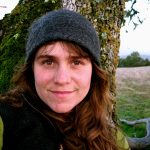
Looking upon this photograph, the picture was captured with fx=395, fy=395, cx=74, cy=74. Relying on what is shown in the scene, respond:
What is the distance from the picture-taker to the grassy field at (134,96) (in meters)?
9.43

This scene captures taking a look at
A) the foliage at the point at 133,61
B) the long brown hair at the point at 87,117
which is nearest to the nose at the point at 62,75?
the long brown hair at the point at 87,117

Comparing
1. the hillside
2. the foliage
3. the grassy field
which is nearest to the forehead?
the grassy field

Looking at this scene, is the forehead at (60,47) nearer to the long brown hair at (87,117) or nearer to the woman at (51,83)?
the woman at (51,83)

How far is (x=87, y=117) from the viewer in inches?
119

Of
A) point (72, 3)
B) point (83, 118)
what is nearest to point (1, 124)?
point (83, 118)

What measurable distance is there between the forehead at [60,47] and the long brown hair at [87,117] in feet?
0.61

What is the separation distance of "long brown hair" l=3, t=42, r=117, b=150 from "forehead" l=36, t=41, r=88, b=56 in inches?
7.3

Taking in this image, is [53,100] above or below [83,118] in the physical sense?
above

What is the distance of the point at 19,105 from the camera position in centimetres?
265

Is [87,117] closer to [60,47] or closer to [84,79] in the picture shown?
[84,79]

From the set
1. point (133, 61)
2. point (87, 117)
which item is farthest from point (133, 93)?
point (87, 117)

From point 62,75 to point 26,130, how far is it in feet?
1.43

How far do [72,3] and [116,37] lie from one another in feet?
1.71

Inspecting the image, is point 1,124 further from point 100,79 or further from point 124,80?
point 124,80
